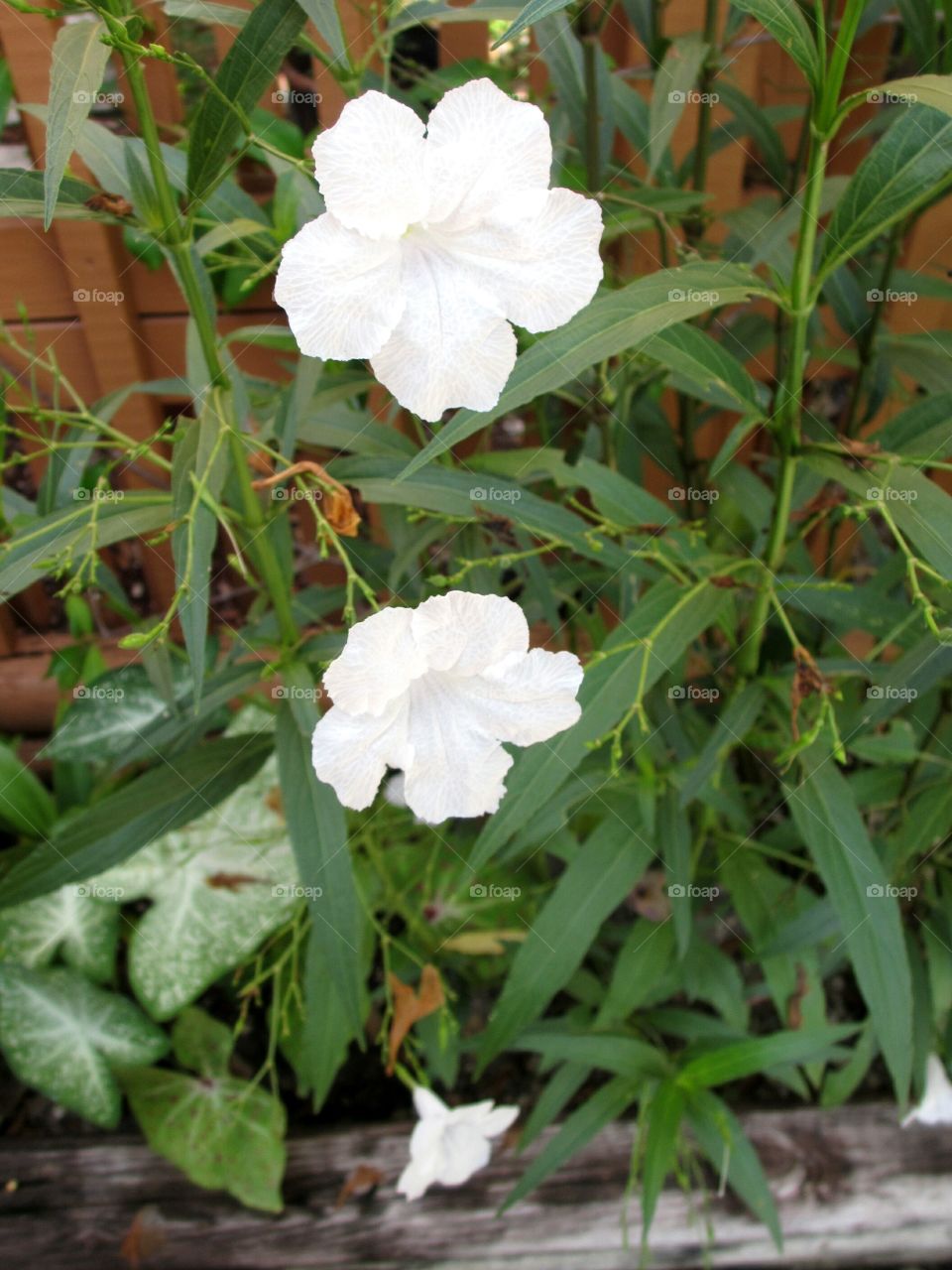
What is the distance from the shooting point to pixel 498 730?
74 cm

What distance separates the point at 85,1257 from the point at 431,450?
3.78 ft

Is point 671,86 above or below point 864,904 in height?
above

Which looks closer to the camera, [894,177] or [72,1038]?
[894,177]

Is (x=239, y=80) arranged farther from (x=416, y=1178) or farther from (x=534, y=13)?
(x=416, y=1178)

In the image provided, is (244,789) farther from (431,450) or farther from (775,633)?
(431,450)

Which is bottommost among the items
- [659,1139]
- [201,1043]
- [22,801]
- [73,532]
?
[201,1043]

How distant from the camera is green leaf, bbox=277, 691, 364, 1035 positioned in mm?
909

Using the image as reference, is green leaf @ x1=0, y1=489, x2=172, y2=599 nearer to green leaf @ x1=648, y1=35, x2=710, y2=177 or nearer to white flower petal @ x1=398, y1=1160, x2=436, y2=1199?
green leaf @ x1=648, y1=35, x2=710, y2=177

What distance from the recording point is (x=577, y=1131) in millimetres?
1182

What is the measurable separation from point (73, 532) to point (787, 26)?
604 millimetres

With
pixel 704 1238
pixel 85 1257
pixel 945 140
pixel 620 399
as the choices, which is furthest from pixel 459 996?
pixel 945 140

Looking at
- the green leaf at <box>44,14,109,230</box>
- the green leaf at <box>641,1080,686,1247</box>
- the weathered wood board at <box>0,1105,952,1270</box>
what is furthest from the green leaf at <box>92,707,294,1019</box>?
the green leaf at <box>44,14,109,230</box>

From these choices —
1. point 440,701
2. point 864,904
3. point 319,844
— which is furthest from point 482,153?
point 864,904

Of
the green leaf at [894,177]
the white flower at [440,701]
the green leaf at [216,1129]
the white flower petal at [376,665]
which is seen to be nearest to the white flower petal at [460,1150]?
the green leaf at [216,1129]
